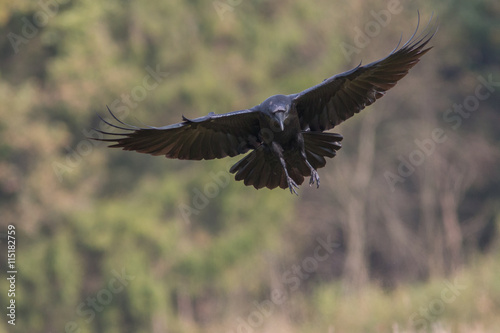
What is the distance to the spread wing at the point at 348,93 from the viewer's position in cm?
690

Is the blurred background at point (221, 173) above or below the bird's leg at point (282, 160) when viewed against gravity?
above

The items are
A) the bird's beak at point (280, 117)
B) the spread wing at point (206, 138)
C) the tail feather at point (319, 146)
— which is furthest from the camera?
the tail feather at point (319, 146)

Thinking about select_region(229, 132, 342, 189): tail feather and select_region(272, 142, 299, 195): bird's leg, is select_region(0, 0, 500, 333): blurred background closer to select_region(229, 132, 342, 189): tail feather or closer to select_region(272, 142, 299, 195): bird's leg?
select_region(229, 132, 342, 189): tail feather

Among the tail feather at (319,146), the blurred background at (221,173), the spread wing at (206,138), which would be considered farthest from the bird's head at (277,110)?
the blurred background at (221,173)

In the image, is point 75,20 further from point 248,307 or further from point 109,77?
point 248,307

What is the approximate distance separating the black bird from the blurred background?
1015 cm

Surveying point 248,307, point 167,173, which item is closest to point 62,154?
point 167,173

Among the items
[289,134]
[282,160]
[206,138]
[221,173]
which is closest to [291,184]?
[282,160]

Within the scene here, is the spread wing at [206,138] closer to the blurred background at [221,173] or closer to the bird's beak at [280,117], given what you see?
the bird's beak at [280,117]

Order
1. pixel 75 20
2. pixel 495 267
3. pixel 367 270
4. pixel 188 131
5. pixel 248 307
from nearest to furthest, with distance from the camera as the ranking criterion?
1. pixel 188 131
2. pixel 495 267
3. pixel 75 20
4. pixel 248 307
5. pixel 367 270

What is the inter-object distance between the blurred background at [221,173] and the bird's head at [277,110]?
34.9 feet

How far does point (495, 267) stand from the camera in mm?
15047

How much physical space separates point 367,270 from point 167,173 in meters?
5.62

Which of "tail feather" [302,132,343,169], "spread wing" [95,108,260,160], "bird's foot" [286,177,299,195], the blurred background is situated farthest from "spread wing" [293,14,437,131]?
the blurred background
